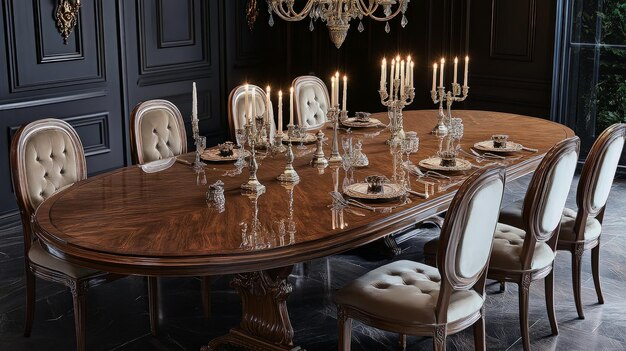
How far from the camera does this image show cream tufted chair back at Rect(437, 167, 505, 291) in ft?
8.32

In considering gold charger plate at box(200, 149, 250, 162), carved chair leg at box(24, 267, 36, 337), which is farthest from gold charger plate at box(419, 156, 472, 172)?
carved chair leg at box(24, 267, 36, 337)

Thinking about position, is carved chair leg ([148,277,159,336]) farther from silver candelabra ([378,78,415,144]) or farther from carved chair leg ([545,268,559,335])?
carved chair leg ([545,268,559,335])

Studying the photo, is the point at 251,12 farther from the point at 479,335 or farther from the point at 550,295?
the point at 479,335

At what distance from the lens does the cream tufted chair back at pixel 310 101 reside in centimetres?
479

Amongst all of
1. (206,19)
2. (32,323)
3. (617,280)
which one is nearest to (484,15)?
(206,19)

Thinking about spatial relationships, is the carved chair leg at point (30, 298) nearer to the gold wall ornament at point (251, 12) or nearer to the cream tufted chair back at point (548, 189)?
the cream tufted chair back at point (548, 189)

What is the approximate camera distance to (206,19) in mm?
6277

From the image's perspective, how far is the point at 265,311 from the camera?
2.95m

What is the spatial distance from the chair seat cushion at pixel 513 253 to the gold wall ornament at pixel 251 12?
374cm

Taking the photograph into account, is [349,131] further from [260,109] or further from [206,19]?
[206,19]

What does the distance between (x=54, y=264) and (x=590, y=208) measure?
218 cm

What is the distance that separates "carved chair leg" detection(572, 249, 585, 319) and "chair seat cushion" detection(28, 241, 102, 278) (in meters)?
1.97

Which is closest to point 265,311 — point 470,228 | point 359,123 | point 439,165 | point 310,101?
point 470,228

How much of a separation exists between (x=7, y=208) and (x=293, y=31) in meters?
2.90
